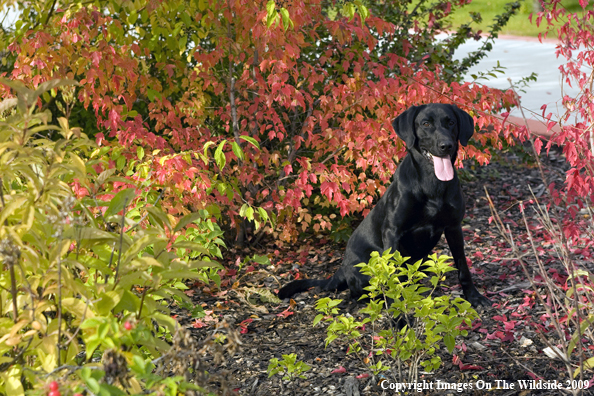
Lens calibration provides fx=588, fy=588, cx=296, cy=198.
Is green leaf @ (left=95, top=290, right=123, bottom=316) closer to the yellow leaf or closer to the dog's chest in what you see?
the yellow leaf

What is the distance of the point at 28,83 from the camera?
3.73 metres

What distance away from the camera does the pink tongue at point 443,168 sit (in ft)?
11.4

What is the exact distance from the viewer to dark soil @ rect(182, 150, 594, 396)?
2.86 metres

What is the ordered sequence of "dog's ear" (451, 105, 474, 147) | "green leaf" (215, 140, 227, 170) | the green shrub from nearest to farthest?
the green shrub
"green leaf" (215, 140, 227, 170)
"dog's ear" (451, 105, 474, 147)

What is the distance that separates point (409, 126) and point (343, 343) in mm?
1370

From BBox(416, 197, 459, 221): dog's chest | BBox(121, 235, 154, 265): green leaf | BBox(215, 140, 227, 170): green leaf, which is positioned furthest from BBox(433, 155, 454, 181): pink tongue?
BBox(121, 235, 154, 265): green leaf

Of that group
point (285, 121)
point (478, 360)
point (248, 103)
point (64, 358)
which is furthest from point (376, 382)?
point (285, 121)

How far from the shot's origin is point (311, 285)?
13.4 ft

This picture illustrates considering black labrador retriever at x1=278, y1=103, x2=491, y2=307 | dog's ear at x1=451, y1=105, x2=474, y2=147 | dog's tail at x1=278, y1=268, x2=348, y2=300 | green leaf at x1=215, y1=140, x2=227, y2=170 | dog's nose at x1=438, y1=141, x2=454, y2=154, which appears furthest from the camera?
dog's tail at x1=278, y1=268, x2=348, y2=300

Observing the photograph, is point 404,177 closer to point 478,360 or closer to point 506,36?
point 478,360

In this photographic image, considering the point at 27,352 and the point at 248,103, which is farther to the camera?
the point at 248,103

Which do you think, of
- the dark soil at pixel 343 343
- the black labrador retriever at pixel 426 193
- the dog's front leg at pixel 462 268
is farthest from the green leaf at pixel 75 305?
the dog's front leg at pixel 462 268

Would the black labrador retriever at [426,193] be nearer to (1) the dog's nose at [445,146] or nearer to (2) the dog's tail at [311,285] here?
(1) the dog's nose at [445,146]

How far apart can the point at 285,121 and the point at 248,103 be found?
698mm
